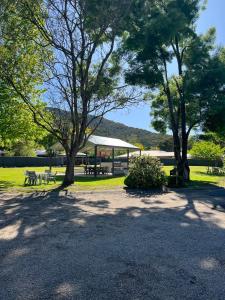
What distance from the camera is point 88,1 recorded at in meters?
16.0

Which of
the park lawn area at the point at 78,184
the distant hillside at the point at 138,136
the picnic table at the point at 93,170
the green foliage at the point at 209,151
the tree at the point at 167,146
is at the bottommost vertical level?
the park lawn area at the point at 78,184

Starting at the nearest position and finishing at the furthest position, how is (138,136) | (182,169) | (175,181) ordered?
(175,181), (182,169), (138,136)

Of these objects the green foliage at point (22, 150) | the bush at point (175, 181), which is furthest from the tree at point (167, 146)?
the bush at point (175, 181)

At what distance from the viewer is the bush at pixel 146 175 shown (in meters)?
17.6

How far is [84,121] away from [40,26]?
5661mm

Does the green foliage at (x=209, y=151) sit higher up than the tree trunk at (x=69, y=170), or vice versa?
the green foliage at (x=209, y=151)

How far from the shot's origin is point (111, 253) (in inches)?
231

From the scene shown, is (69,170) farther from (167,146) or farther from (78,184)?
(167,146)

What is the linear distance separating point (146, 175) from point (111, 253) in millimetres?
11975

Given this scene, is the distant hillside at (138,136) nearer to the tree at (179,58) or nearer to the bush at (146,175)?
the tree at (179,58)

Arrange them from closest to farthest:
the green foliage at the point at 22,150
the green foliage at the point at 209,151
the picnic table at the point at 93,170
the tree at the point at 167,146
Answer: the picnic table at the point at 93,170 → the green foliage at the point at 209,151 → the green foliage at the point at 22,150 → the tree at the point at 167,146

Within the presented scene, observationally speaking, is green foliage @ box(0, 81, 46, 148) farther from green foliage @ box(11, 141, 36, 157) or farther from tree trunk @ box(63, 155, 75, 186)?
green foliage @ box(11, 141, 36, 157)

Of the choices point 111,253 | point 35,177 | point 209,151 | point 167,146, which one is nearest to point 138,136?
point 167,146

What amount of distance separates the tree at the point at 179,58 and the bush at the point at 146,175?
513 centimetres
